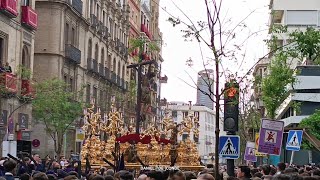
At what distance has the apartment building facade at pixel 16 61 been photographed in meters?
38.0

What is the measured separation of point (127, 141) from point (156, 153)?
109 cm

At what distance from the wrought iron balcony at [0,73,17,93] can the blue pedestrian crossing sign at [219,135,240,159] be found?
19392 mm

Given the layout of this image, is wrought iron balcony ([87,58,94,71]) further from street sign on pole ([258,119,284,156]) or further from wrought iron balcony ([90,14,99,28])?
street sign on pole ([258,119,284,156])

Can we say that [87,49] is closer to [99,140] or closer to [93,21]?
[93,21]

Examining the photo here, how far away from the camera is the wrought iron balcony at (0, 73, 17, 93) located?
117 ft

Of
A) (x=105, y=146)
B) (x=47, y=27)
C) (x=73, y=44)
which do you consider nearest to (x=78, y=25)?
(x=73, y=44)

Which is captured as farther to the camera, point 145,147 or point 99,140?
point 99,140

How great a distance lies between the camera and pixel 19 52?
135 ft

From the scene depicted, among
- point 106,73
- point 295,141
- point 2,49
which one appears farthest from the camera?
point 106,73

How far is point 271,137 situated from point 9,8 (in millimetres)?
22609

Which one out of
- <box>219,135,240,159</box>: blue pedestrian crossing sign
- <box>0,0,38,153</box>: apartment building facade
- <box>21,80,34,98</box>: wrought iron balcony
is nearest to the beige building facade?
<box>0,0,38,153</box>: apartment building facade

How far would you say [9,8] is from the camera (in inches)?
1483

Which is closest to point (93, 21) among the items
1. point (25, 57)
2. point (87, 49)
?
point (87, 49)

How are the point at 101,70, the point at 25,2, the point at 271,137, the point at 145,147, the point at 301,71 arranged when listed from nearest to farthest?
1. the point at 271,137
2. the point at 145,147
3. the point at 25,2
4. the point at 301,71
5. the point at 101,70
